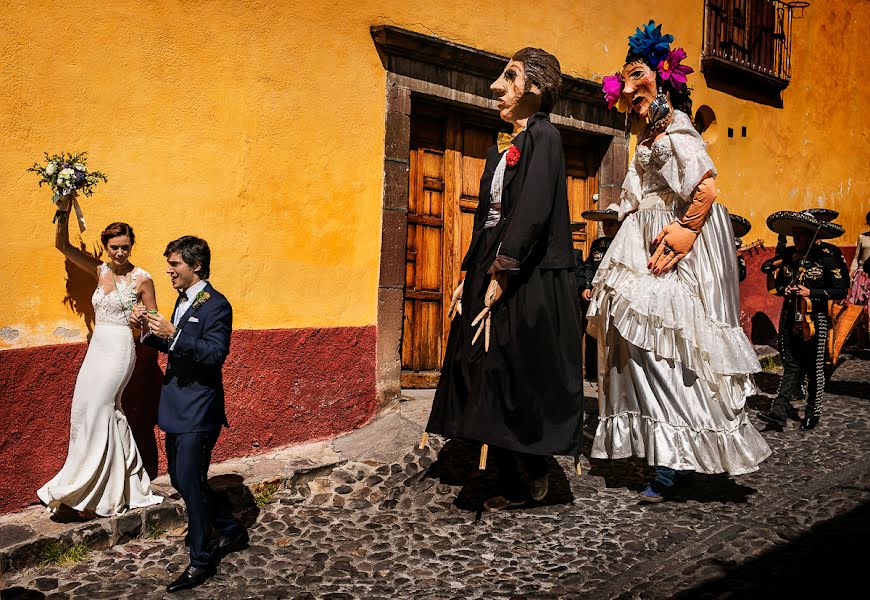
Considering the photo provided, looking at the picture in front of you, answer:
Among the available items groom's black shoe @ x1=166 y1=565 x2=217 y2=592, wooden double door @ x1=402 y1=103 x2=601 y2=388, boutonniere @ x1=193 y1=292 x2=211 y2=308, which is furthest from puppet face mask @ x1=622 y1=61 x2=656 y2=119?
groom's black shoe @ x1=166 y1=565 x2=217 y2=592

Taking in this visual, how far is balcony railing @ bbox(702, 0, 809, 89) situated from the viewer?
9.19 m

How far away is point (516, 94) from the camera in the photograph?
431 centimetres

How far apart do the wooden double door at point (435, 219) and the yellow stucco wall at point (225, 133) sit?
0.66 m

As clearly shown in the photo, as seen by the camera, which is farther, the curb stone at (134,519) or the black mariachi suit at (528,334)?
Result: the black mariachi suit at (528,334)

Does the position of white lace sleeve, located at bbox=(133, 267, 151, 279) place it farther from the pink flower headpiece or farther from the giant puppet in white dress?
the pink flower headpiece

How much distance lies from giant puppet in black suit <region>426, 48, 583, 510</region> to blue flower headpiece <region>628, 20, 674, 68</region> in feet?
1.82

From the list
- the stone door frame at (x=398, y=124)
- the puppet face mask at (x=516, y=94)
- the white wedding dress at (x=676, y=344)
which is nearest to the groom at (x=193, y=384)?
the puppet face mask at (x=516, y=94)

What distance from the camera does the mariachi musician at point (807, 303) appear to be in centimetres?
644

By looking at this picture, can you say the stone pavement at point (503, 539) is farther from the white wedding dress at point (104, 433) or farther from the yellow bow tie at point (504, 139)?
the yellow bow tie at point (504, 139)

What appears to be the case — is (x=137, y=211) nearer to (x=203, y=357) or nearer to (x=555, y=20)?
(x=203, y=357)

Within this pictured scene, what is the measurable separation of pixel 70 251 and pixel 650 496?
11.1 feet

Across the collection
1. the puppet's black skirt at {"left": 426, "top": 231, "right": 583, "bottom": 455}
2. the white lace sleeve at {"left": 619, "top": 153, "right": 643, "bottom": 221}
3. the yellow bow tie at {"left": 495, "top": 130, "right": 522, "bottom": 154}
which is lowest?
the puppet's black skirt at {"left": 426, "top": 231, "right": 583, "bottom": 455}

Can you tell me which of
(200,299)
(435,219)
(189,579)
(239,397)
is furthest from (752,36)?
(189,579)

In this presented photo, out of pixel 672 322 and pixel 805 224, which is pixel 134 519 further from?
pixel 805 224
